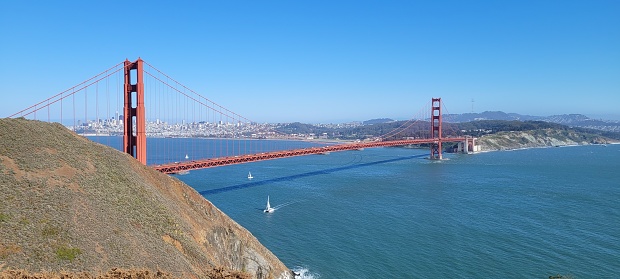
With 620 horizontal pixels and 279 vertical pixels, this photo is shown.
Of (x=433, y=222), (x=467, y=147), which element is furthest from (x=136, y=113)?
(x=467, y=147)

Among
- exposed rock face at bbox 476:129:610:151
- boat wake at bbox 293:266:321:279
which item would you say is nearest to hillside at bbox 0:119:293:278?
boat wake at bbox 293:266:321:279

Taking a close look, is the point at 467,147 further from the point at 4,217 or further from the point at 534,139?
the point at 4,217

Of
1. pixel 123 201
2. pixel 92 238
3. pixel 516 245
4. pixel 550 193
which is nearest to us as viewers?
pixel 92 238

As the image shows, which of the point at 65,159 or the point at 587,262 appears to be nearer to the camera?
the point at 65,159

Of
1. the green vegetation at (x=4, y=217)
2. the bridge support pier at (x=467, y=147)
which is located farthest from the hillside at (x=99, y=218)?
the bridge support pier at (x=467, y=147)

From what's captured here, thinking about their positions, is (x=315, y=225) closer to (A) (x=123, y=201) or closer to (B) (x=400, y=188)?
(A) (x=123, y=201)

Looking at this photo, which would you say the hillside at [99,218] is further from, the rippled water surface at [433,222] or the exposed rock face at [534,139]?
the exposed rock face at [534,139]

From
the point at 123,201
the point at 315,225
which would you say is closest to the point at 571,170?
the point at 315,225
